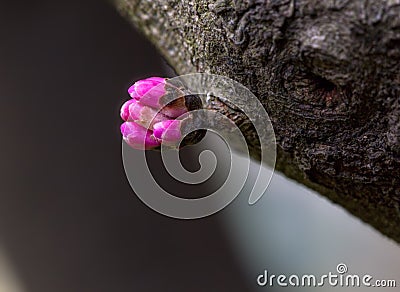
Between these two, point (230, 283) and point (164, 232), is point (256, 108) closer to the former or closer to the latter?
point (164, 232)

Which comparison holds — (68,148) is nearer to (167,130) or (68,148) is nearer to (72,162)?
(72,162)

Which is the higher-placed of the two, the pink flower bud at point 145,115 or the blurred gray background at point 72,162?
the blurred gray background at point 72,162

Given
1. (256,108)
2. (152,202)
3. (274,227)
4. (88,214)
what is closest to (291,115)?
(256,108)

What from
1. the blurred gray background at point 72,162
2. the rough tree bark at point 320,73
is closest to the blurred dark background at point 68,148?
the blurred gray background at point 72,162

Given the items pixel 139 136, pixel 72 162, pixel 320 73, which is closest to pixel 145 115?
pixel 139 136

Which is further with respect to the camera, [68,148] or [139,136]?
[68,148]

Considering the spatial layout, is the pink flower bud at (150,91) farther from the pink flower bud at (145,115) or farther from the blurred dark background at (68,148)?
the blurred dark background at (68,148)

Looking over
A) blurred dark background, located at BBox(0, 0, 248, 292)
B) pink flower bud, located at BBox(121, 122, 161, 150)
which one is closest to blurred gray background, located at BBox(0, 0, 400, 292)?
blurred dark background, located at BBox(0, 0, 248, 292)
